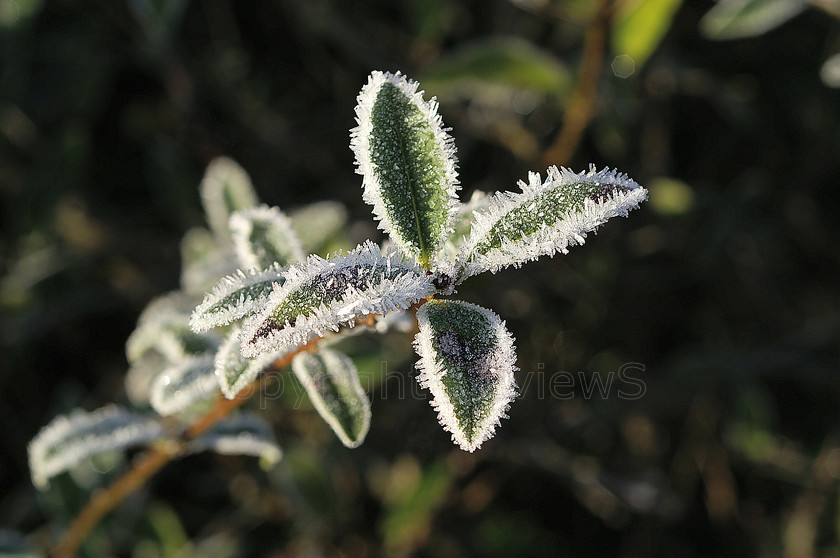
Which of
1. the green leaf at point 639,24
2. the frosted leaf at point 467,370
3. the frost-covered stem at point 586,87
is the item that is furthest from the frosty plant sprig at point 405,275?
the green leaf at point 639,24

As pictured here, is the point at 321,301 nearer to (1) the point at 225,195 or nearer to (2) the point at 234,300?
(2) the point at 234,300

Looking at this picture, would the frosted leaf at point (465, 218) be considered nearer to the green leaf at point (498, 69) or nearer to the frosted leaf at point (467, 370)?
the frosted leaf at point (467, 370)

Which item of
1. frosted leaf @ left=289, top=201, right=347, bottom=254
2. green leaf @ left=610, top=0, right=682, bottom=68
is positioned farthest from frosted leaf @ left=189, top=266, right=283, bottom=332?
green leaf @ left=610, top=0, right=682, bottom=68

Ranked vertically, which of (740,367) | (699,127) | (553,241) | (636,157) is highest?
(699,127)

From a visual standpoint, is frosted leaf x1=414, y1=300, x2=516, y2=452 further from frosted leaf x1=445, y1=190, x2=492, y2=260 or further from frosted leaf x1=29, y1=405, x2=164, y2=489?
frosted leaf x1=29, y1=405, x2=164, y2=489

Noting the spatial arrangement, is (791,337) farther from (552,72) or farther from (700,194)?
(552,72)

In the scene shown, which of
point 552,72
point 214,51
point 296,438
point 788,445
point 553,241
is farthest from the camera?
point 214,51

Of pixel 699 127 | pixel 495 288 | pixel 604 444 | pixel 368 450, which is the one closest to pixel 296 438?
pixel 368 450
